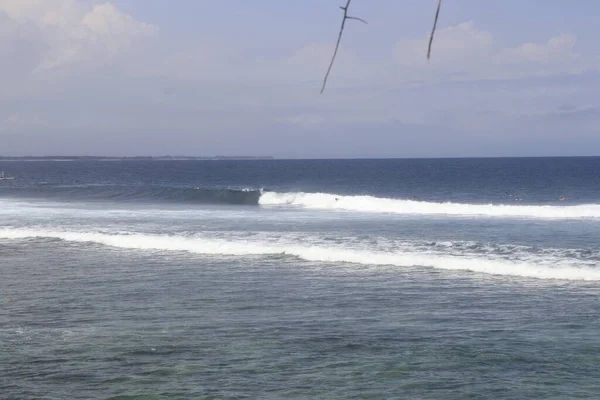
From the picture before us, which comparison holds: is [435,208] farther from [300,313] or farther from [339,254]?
[300,313]

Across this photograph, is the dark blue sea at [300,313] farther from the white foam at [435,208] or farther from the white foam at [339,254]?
the white foam at [435,208]

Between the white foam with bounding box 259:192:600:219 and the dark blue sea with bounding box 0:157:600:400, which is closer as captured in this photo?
the dark blue sea with bounding box 0:157:600:400

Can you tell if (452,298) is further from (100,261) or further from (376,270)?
(100,261)

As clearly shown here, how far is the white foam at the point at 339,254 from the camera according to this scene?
53.7 feet

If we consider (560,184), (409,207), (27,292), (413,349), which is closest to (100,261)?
(27,292)

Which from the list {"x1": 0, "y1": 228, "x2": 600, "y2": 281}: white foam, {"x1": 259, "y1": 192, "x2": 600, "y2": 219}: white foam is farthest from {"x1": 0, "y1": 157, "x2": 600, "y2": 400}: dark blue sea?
{"x1": 259, "y1": 192, "x2": 600, "y2": 219}: white foam

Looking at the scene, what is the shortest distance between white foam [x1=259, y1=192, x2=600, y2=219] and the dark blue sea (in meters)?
7.61

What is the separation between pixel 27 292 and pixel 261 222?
53.8 feet

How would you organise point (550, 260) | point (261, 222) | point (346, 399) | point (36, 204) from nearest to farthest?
point (346, 399), point (550, 260), point (261, 222), point (36, 204)

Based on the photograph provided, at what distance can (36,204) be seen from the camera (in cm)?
4228

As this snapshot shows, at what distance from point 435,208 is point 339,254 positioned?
1807 centimetres

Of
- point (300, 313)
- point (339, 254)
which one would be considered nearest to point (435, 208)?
point (339, 254)

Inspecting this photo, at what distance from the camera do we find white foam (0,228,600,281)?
53.7 ft

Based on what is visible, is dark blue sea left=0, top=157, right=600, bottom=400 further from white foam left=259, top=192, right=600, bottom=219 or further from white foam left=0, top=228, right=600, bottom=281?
white foam left=259, top=192, right=600, bottom=219
